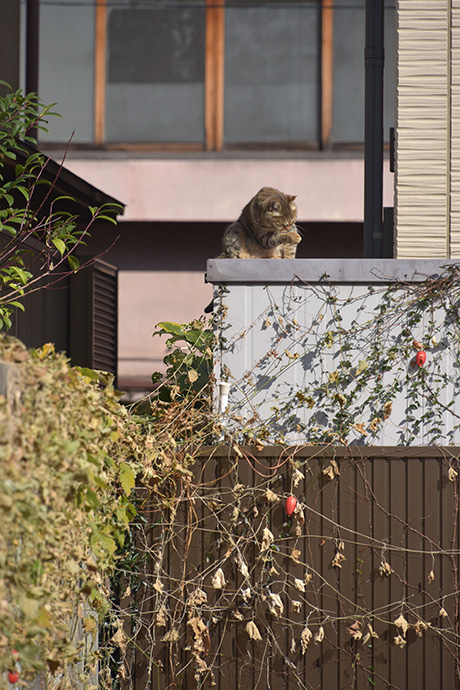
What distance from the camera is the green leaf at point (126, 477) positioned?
4.14 m

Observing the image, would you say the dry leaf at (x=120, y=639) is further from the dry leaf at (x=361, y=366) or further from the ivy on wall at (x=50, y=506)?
the dry leaf at (x=361, y=366)

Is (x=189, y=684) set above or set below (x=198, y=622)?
below

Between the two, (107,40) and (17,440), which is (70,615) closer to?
(17,440)

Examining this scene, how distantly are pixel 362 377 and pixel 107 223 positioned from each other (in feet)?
29.8

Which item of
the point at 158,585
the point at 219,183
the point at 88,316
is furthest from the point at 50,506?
the point at 219,183

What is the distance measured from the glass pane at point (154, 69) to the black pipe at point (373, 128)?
779 cm

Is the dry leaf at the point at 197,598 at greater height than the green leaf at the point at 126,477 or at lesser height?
lesser

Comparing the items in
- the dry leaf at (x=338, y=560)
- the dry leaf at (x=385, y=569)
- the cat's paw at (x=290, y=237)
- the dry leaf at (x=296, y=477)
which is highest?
the cat's paw at (x=290, y=237)

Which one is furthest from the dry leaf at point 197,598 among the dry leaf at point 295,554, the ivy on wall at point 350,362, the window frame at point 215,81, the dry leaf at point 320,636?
the window frame at point 215,81

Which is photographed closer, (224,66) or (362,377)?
(362,377)

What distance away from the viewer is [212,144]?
44.2 ft

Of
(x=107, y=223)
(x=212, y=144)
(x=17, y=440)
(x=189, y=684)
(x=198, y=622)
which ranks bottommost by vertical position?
(x=189, y=684)

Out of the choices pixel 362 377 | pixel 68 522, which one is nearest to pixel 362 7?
pixel 362 377

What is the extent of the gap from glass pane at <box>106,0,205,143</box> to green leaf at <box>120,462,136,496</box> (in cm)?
1005
